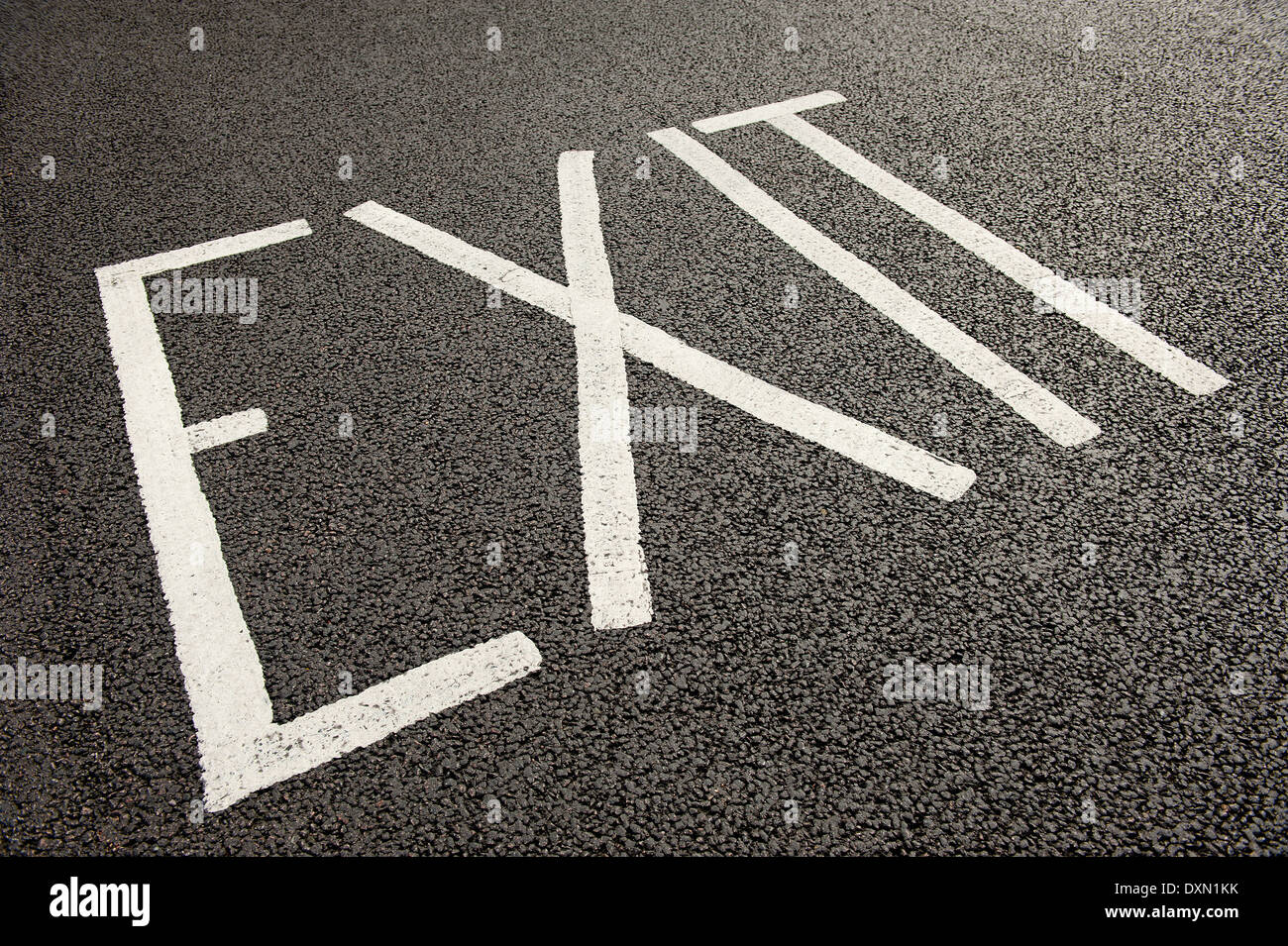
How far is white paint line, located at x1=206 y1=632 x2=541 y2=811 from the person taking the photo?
2.37m

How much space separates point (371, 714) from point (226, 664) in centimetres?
49

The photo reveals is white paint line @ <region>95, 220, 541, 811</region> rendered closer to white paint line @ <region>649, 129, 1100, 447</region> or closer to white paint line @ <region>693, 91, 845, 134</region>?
white paint line @ <region>649, 129, 1100, 447</region>

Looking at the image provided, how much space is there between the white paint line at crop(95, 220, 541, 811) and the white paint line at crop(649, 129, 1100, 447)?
2.01 meters

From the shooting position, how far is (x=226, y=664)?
2625mm

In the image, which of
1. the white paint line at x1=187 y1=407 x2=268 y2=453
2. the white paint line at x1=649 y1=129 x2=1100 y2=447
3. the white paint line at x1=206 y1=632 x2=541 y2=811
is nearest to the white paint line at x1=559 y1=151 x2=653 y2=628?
the white paint line at x1=206 y1=632 x2=541 y2=811

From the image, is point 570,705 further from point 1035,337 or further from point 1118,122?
point 1118,122

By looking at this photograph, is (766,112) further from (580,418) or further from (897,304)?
(580,418)

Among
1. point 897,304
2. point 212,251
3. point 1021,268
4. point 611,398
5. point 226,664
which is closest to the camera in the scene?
point 226,664

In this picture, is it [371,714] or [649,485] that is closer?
[371,714]

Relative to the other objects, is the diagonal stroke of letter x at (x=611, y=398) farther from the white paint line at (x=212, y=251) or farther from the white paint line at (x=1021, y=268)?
the white paint line at (x=1021, y=268)

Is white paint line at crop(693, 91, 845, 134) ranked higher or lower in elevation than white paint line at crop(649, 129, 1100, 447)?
higher

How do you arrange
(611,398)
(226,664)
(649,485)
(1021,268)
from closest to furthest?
(226,664) → (649,485) → (611,398) → (1021,268)

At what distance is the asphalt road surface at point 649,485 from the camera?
2344 mm

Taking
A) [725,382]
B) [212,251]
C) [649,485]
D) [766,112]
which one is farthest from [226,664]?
[766,112]
